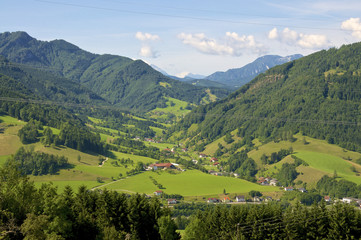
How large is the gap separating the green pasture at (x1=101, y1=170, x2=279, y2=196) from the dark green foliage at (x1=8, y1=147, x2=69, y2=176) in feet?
88.0

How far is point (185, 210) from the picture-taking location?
122438 mm

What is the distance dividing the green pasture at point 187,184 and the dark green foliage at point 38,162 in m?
26.8

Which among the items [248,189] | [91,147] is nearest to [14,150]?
[91,147]

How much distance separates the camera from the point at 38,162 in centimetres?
14438

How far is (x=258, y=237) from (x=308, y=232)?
8.14m

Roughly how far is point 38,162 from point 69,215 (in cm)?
10863

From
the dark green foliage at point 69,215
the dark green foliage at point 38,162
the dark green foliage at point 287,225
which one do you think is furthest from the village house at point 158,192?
the dark green foliage at point 69,215

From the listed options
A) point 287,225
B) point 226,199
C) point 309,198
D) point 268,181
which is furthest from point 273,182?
point 287,225

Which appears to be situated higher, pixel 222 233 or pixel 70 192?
pixel 70 192

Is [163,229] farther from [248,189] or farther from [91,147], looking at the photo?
[91,147]

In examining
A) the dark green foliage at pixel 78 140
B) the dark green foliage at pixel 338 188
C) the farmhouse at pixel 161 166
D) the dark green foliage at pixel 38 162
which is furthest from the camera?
the farmhouse at pixel 161 166

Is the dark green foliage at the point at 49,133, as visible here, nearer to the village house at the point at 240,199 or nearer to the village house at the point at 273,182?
the village house at the point at 240,199

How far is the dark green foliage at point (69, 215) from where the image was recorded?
40.7 m

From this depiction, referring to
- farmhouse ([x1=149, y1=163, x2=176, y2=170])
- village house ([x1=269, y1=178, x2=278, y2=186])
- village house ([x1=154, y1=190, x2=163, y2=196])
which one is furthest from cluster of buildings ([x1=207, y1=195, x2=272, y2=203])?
farmhouse ([x1=149, y1=163, x2=176, y2=170])
